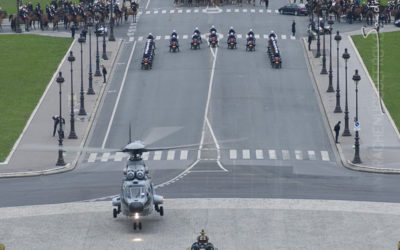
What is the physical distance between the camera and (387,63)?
137000 millimetres

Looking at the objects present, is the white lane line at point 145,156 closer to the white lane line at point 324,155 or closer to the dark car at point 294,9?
the white lane line at point 324,155

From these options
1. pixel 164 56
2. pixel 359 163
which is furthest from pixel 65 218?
pixel 164 56

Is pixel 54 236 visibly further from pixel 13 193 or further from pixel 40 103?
pixel 40 103

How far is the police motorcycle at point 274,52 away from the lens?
448ft

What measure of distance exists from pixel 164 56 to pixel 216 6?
26.8 metres

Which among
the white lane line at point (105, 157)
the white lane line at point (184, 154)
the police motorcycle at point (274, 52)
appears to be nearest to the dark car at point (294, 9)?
the police motorcycle at point (274, 52)

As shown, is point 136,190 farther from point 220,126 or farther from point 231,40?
point 231,40

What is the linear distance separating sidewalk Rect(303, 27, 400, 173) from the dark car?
1809 cm

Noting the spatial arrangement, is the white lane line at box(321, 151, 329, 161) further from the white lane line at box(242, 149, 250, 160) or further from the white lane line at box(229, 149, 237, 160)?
the white lane line at box(229, 149, 237, 160)

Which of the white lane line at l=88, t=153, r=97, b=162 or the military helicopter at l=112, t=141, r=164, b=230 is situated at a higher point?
the military helicopter at l=112, t=141, r=164, b=230

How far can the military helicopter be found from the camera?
280 feet

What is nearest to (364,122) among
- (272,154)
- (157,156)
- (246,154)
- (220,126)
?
(272,154)

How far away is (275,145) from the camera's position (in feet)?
368

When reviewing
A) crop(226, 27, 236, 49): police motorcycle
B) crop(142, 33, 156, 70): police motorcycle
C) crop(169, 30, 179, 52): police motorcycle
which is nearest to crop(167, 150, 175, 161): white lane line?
crop(142, 33, 156, 70): police motorcycle
